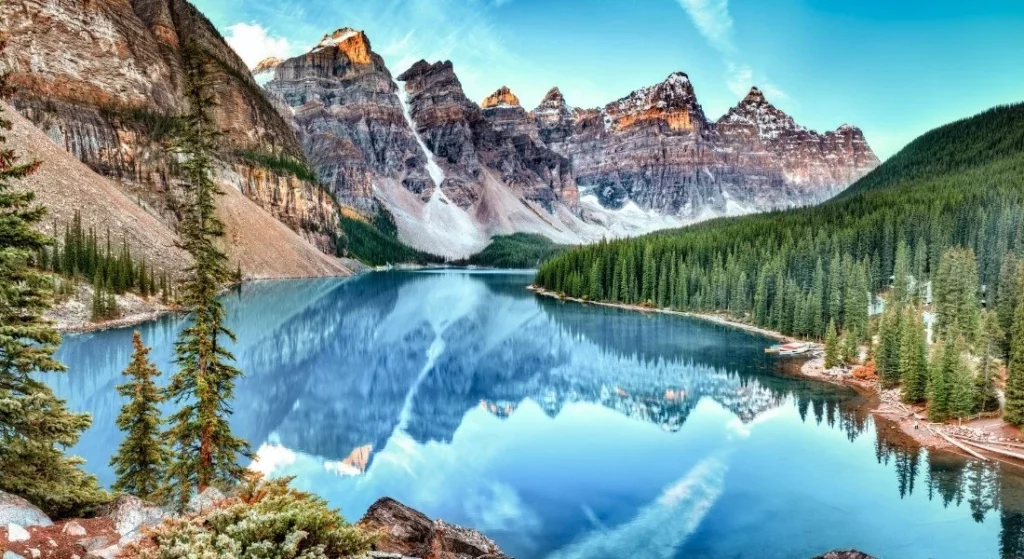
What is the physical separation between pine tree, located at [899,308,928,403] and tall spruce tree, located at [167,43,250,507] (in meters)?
35.4

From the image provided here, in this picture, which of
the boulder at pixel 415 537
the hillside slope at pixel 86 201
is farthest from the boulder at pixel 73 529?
the hillside slope at pixel 86 201

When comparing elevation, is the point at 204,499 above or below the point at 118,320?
above

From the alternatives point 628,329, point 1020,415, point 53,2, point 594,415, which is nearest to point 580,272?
point 628,329

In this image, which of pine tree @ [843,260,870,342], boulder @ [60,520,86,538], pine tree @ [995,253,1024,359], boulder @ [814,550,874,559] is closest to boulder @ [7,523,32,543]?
boulder @ [60,520,86,538]

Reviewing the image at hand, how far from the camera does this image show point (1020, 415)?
2831 cm

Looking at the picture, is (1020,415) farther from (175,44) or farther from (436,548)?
(175,44)

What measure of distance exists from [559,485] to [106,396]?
84.0 feet

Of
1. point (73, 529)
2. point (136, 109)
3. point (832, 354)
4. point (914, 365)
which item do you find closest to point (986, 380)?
point (914, 365)

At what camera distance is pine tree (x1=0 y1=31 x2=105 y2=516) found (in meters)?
9.42

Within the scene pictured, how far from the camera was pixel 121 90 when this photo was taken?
385 feet

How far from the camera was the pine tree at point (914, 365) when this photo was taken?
1377 inches

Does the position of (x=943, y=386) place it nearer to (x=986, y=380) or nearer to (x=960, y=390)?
(x=960, y=390)

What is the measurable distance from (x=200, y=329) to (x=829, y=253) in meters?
79.2

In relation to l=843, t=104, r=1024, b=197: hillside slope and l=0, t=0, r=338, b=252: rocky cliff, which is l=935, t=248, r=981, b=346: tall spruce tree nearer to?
l=843, t=104, r=1024, b=197: hillside slope
